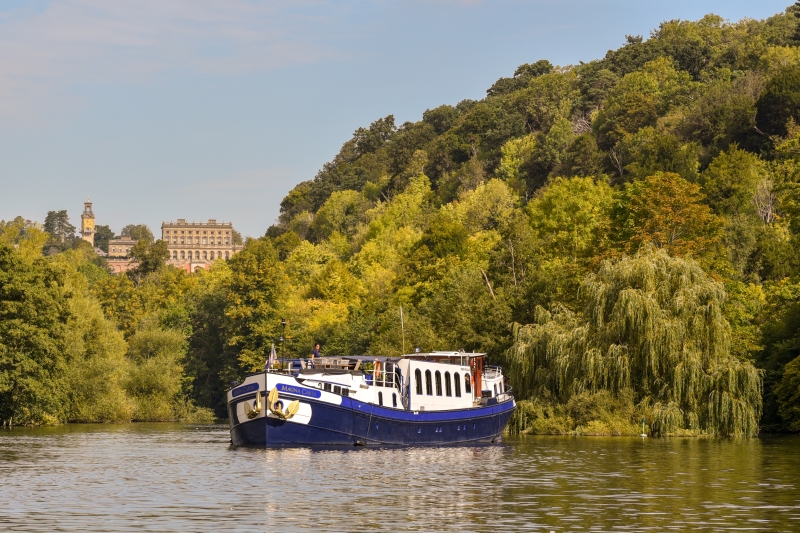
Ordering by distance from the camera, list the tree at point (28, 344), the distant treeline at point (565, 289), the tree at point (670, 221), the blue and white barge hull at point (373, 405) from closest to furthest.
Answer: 1. the blue and white barge hull at point (373, 405)
2. the distant treeline at point (565, 289)
3. the tree at point (670, 221)
4. the tree at point (28, 344)

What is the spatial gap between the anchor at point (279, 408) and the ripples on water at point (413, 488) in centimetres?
164

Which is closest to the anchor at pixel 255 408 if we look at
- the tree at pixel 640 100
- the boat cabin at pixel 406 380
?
the boat cabin at pixel 406 380

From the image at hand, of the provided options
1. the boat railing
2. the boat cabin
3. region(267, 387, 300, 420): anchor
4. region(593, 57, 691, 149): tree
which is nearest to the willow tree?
the boat railing

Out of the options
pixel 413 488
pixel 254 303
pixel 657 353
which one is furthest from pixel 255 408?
pixel 254 303

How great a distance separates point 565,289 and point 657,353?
19932 mm

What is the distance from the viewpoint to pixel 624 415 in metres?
64.1

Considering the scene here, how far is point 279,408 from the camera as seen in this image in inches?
2131

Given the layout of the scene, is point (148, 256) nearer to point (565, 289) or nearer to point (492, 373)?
point (565, 289)

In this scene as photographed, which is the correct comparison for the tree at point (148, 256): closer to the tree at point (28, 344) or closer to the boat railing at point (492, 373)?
the tree at point (28, 344)

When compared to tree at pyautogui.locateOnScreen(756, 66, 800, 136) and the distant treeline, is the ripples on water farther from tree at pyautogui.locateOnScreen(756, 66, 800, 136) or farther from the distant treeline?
tree at pyautogui.locateOnScreen(756, 66, 800, 136)

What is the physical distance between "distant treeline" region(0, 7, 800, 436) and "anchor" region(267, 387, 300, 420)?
59.1ft

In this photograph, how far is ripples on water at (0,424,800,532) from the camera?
30.7 metres

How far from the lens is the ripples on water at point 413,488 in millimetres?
30719

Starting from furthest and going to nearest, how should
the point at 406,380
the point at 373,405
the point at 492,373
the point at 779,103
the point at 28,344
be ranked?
the point at 779,103 → the point at 28,344 → the point at 492,373 → the point at 406,380 → the point at 373,405
